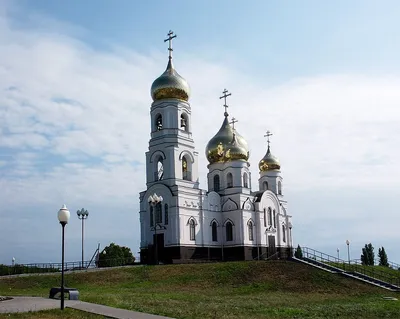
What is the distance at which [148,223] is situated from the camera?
154 feet

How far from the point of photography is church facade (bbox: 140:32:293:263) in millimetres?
45438

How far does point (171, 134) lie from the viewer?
4719cm

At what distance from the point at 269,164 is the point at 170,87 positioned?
60.3 ft

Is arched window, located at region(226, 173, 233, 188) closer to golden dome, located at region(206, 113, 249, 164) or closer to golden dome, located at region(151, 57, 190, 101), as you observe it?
golden dome, located at region(206, 113, 249, 164)

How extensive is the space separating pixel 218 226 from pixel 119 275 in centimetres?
1712

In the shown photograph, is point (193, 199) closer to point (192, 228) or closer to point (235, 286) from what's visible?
point (192, 228)

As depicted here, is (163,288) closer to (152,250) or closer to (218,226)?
(152,250)

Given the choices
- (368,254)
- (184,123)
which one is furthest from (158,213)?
(368,254)

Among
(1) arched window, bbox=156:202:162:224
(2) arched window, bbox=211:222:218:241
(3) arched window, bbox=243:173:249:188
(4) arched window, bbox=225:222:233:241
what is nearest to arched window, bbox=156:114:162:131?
(1) arched window, bbox=156:202:162:224

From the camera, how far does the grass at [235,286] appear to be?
23.9 m

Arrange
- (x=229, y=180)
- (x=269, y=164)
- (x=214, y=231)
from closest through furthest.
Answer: (x=214, y=231) < (x=229, y=180) < (x=269, y=164)

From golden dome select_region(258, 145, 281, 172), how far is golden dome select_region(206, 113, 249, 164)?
601cm

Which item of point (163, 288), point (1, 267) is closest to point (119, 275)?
point (163, 288)

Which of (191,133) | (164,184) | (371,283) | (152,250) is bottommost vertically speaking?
(371,283)
